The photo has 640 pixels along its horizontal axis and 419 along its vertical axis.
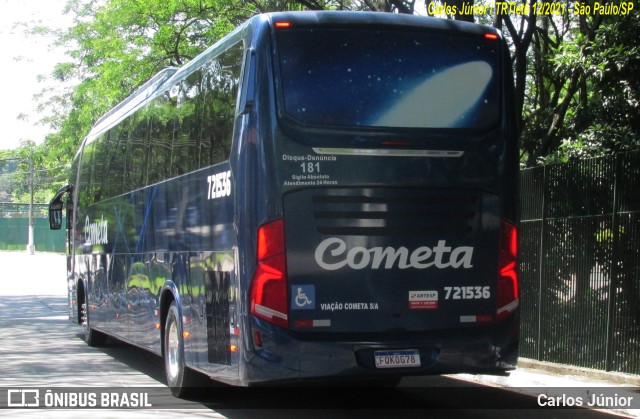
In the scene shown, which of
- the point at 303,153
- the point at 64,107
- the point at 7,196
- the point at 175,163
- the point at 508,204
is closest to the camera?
the point at 303,153

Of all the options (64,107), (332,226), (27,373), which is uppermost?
(64,107)

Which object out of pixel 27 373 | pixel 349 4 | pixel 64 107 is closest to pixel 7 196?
pixel 64 107

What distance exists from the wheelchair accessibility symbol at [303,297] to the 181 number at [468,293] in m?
1.24

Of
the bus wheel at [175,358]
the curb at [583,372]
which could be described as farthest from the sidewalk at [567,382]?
the bus wheel at [175,358]

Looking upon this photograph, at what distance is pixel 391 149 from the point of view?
8578 mm

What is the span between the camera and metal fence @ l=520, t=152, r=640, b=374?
11.2m

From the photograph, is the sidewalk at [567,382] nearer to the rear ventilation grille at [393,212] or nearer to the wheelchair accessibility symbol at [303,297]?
the rear ventilation grille at [393,212]

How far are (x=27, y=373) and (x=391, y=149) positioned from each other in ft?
21.2

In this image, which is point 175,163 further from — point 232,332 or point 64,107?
point 64,107

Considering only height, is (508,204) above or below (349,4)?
below

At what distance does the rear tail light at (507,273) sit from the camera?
892 cm

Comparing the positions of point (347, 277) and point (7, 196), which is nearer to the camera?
point (347, 277)

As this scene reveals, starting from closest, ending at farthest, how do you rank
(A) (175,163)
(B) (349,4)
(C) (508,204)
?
(C) (508,204)
(A) (175,163)
(B) (349,4)

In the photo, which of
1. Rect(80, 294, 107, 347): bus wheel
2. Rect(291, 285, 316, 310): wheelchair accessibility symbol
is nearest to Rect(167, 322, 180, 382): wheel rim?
Rect(291, 285, 316, 310): wheelchair accessibility symbol
